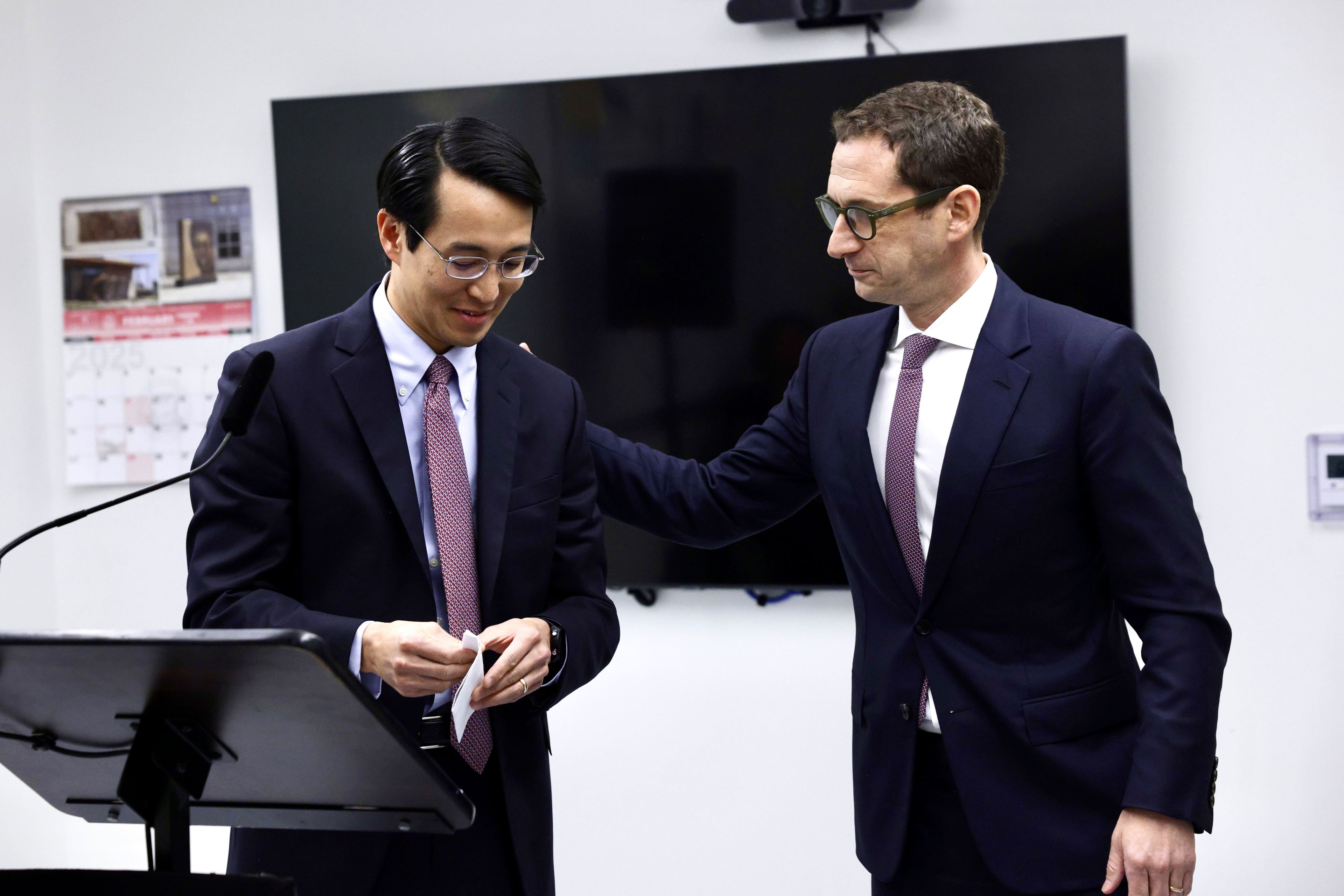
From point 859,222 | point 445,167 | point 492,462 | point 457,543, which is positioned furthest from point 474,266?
point 859,222

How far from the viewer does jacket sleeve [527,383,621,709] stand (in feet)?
4.86

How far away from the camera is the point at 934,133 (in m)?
1.64

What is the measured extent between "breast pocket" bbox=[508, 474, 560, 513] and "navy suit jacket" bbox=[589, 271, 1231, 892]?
0.44 m

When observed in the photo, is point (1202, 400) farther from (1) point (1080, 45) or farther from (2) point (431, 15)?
(2) point (431, 15)

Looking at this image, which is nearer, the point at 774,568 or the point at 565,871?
the point at 774,568

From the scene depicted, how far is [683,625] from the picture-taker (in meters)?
2.83

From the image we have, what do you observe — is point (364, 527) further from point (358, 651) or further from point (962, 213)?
point (962, 213)

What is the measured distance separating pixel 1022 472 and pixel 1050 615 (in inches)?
7.8

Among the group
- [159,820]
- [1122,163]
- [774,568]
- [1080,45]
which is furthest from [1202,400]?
[159,820]

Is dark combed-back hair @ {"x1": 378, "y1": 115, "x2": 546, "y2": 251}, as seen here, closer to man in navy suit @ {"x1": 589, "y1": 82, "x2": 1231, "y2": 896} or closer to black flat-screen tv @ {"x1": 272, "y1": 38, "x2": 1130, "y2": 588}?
man in navy suit @ {"x1": 589, "y1": 82, "x2": 1231, "y2": 896}

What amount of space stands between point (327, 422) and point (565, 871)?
181 cm

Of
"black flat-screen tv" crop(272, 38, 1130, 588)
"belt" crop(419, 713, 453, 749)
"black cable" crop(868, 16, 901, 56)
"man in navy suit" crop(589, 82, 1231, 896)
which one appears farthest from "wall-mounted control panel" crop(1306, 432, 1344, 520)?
"belt" crop(419, 713, 453, 749)

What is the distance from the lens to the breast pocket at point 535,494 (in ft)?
4.92

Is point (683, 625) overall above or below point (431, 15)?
below
